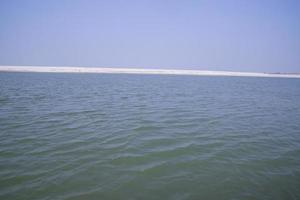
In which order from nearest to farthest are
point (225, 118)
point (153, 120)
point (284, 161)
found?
point (284, 161) → point (153, 120) → point (225, 118)

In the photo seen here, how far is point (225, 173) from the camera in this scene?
4.75 metres

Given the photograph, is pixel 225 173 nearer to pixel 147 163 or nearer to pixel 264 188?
pixel 264 188

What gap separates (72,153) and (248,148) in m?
6.07

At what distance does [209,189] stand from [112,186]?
2.25 meters

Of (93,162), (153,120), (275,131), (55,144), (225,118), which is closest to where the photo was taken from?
(93,162)

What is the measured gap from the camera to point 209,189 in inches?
161

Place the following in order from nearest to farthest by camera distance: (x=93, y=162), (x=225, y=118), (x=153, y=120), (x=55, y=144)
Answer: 1. (x=93, y=162)
2. (x=55, y=144)
3. (x=153, y=120)
4. (x=225, y=118)

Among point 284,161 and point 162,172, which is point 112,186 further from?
point 284,161

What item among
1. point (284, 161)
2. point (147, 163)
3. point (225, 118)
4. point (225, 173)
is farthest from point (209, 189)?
point (225, 118)

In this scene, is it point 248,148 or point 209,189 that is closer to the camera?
point 209,189

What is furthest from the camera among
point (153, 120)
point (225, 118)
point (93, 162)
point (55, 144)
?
point (225, 118)

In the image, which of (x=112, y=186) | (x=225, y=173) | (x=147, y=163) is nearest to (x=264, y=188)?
(x=225, y=173)

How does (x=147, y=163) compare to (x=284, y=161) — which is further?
(x=284, y=161)

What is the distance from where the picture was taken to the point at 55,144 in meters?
6.22
